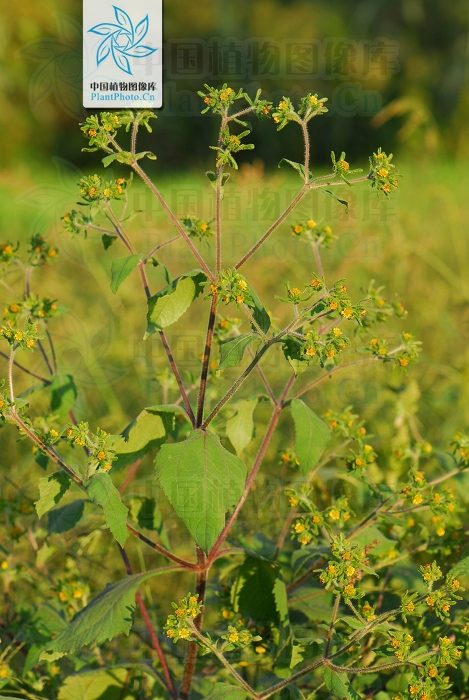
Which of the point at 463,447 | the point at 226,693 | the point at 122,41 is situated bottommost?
the point at 226,693

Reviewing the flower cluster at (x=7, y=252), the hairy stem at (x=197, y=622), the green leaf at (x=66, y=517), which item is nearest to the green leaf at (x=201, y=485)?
the hairy stem at (x=197, y=622)

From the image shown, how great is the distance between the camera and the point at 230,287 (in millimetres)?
1107

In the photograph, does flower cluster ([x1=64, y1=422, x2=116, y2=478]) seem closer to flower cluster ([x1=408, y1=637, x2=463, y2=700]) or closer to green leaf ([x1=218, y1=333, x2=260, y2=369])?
green leaf ([x1=218, y1=333, x2=260, y2=369])

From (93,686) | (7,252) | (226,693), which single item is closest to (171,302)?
(7,252)

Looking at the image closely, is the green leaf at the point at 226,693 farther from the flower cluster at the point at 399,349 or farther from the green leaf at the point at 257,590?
the flower cluster at the point at 399,349

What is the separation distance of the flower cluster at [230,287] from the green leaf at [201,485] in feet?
0.68

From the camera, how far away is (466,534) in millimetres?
1424

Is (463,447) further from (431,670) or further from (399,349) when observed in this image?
(431,670)

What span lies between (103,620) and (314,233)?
0.72 m

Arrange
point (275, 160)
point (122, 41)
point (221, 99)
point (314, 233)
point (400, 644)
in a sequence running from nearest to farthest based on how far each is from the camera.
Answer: point (400, 644), point (221, 99), point (314, 233), point (122, 41), point (275, 160)

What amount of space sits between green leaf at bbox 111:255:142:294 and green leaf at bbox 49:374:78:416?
0.28 m

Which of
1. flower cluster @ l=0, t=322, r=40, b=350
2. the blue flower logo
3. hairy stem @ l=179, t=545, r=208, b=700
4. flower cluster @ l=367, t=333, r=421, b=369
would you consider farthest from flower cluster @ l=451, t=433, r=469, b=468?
the blue flower logo

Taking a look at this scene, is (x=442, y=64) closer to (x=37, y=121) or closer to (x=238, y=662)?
(x=37, y=121)

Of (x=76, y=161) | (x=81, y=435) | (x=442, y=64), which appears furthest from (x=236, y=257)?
(x=442, y=64)
